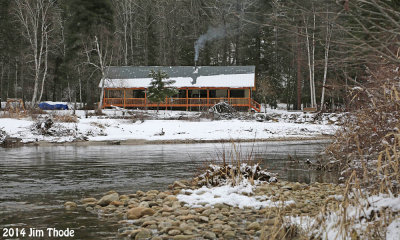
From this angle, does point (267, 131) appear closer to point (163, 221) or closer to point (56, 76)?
point (163, 221)

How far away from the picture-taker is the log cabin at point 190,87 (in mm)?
42528

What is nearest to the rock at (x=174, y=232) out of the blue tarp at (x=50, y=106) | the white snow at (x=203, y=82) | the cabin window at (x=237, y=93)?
the white snow at (x=203, y=82)

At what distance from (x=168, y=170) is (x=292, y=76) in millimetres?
46566

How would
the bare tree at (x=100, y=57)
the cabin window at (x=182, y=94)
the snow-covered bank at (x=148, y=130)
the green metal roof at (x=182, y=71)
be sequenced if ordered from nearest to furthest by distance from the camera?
the snow-covered bank at (x=148, y=130)
the bare tree at (x=100, y=57)
the green metal roof at (x=182, y=71)
the cabin window at (x=182, y=94)

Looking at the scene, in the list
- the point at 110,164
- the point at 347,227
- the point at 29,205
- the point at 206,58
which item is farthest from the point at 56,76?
the point at 347,227

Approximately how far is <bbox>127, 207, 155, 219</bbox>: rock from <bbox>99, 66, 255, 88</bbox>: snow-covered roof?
35528 mm

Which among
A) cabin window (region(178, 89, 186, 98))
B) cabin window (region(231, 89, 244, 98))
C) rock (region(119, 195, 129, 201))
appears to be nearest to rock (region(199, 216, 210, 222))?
rock (region(119, 195, 129, 201))

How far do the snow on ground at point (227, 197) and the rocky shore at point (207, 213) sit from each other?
0.06 meters

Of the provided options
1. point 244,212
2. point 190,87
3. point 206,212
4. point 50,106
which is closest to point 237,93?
point 190,87

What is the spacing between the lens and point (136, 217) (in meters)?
6.38

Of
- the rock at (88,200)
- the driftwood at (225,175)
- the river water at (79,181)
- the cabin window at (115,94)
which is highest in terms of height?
the cabin window at (115,94)

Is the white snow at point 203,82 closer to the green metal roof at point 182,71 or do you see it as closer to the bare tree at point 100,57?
the green metal roof at point 182,71

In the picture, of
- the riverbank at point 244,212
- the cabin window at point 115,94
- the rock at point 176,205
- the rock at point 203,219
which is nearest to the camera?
the riverbank at point 244,212

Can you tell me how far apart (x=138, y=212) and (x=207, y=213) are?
1043 mm
